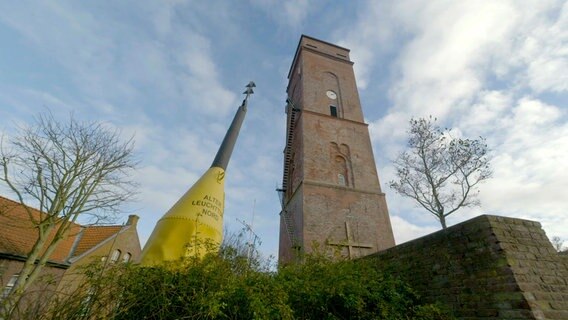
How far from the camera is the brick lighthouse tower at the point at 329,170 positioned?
1280 centimetres

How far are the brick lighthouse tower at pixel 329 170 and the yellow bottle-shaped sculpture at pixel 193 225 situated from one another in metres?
5.50

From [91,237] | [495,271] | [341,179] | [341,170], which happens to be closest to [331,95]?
[341,170]

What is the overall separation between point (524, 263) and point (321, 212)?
9.47 metres

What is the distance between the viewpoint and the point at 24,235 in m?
14.1

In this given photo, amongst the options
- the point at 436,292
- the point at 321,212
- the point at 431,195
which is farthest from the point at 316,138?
the point at 436,292

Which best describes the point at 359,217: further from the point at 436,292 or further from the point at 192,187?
the point at 192,187

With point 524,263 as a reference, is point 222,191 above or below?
above

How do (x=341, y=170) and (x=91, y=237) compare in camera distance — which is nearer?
(x=341, y=170)

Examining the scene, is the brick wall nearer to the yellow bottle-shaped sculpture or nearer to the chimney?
the yellow bottle-shaped sculpture

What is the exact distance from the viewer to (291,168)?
57.4 feet

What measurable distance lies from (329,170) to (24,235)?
17.4 m

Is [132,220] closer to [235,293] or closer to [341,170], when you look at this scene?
[341,170]

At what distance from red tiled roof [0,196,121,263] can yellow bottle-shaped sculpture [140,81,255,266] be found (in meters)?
9.96

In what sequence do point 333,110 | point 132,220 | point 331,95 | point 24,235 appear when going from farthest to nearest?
1. point 132,220
2. point 331,95
3. point 333,110
4. point 24,235
